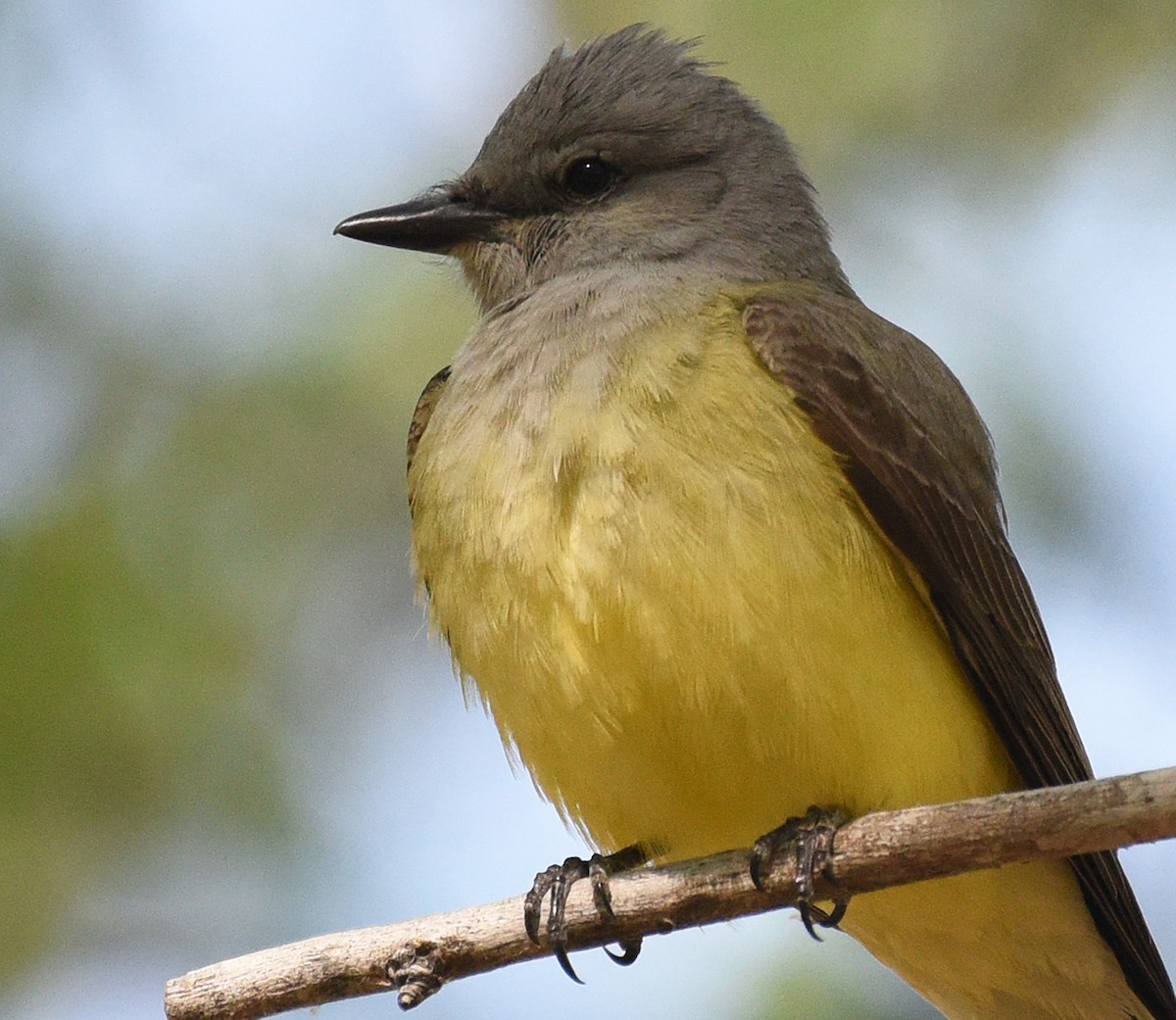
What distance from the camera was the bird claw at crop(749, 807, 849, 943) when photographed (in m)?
3.69

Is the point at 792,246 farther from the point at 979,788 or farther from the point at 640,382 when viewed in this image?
the point at 979,788

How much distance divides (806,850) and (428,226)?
2.17m

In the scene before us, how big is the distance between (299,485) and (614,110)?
2.17 m

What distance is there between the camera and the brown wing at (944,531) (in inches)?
165

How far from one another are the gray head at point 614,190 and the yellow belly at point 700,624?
0.68 m

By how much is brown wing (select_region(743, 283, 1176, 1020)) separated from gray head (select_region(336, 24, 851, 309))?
478 mm

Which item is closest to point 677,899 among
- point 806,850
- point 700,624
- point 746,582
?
point 806,850

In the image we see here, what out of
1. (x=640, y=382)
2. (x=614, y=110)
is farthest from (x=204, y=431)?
(x=640, y=382)

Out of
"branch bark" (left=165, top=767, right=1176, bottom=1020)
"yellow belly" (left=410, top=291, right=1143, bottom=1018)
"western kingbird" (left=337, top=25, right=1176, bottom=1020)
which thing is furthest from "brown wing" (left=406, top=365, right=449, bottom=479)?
"branch bark" (left=165, top=767, right=1176, bottom=1020)

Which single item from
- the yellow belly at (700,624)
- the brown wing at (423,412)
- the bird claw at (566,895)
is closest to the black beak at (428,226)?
the brown wing at (423,412)

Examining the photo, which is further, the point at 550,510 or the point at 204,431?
the point at 204,431

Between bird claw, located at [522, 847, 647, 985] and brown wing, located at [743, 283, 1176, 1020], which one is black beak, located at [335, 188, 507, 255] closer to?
brown wing, located at [743, 283, 1176, 1020]

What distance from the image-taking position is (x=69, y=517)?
5.98 meters

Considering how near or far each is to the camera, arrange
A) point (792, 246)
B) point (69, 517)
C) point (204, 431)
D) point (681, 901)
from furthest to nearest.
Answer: point (204, 431), point (69, 517), point (792, 246), point (681, 901)
